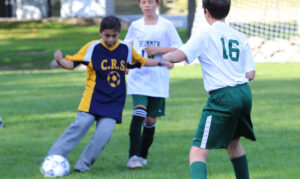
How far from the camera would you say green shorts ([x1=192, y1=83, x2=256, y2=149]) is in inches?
193

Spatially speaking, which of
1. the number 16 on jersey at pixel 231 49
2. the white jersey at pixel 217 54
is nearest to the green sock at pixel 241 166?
the white jersey at pixel 217 54

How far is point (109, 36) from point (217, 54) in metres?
1.69

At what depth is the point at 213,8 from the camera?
16.3 ft

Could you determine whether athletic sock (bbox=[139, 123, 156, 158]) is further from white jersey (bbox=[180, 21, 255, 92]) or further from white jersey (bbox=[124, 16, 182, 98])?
white jersey (bbox=[180, 21, 255, 92])

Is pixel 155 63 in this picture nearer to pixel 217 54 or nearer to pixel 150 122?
pixel 150 122

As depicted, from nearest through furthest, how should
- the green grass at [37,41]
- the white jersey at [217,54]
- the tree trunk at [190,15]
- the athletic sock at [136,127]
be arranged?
the white jersey at [217,54], the athletic sock at [136,127], the green grass at [37,41], the tree trunk at [190,15]

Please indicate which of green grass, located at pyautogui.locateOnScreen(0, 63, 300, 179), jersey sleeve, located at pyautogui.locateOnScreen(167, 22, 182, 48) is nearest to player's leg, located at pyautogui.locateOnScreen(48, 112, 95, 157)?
green grass, located at pyautogui.locateOnScreen(0, 63, 300, 179)

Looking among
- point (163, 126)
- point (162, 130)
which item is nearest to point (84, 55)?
point (162, 130)

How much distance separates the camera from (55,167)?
20.3ft

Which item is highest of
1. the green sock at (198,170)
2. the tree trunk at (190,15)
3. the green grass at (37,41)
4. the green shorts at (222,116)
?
the green shorts at (222,116)

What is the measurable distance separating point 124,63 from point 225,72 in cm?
175

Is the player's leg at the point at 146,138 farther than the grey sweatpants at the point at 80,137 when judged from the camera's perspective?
Yes

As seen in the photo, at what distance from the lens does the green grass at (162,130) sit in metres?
6.62

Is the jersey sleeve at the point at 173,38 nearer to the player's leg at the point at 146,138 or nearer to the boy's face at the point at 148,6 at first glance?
the boy's face at the point at 148,6
